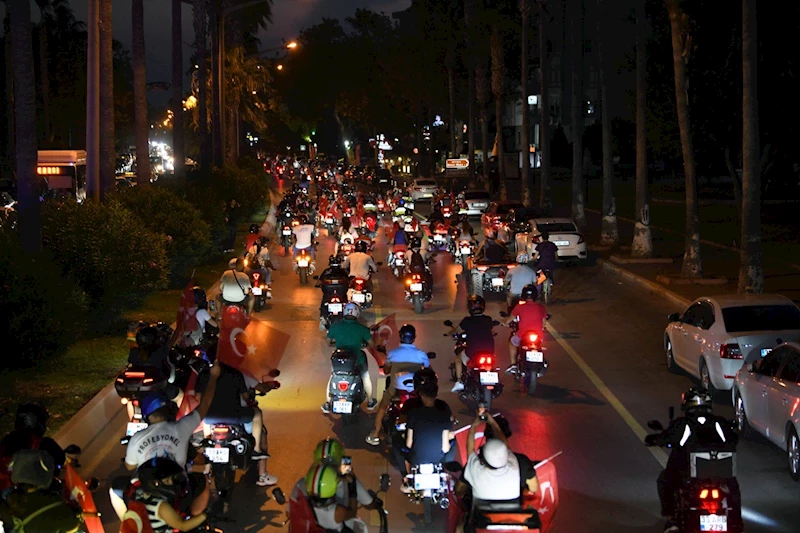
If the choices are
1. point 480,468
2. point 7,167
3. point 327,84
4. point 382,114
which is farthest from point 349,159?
point 480,468

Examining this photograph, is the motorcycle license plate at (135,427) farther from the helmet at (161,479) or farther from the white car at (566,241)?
the white car at (566,241)

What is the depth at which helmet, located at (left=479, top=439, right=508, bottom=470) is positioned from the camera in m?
7.79

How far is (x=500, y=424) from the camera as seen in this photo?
8.74 metres

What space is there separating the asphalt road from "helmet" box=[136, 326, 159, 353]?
4.27ft

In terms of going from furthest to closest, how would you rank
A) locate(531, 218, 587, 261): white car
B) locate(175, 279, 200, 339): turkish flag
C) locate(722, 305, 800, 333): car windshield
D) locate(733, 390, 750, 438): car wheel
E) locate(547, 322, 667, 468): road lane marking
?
locate(531, 218, 587, 261): white car < locate(175, 279, 200, 339): turkish flag < locate(722, 305, 800, 333): car windshield < locate(733, 390, 750, 438): car wheel < locate(547, 322, 667, 468): road lane marking

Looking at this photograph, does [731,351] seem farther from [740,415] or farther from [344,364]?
[344,364]

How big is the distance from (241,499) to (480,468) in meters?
3.51

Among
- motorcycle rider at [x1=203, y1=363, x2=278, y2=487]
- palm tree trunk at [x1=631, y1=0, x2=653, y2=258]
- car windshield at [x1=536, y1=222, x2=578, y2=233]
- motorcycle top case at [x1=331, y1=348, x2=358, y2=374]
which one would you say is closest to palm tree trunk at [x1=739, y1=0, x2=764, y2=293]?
palm tree trunk at [x1=631, y1=0, x2=653, y2=258]

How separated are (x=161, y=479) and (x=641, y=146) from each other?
88.6 ft

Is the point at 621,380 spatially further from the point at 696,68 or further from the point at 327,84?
the point at 327,84

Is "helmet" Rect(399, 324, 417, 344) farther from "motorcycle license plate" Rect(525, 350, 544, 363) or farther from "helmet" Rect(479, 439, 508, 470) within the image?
"helmet" Rect(479, 439, 508, 470)

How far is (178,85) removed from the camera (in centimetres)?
4097

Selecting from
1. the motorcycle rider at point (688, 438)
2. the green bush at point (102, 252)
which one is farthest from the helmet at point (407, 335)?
the green bush at point (102, 252)

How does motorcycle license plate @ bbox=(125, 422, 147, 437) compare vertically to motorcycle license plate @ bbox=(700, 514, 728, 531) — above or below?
above
